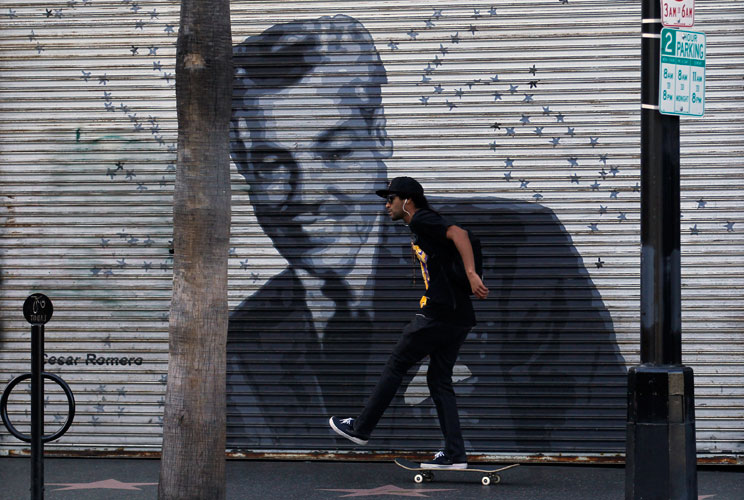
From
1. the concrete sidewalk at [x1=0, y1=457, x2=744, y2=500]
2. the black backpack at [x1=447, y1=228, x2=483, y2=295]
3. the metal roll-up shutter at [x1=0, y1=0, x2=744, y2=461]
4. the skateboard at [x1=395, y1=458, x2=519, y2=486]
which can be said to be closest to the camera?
the concrete sidewalk at [x1=0, y1=457, x2=744, y2=500]

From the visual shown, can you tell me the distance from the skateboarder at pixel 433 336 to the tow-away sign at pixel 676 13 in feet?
7.73

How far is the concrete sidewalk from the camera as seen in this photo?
25.6 feet

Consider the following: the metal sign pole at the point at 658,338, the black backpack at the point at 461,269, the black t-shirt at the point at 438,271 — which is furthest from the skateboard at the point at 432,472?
the metal sign pole at the point at 658,338

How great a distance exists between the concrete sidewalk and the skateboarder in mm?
361

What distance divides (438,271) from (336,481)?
179 cm

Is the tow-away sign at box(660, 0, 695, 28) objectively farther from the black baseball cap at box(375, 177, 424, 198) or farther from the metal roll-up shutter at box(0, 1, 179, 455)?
the metal roll-up shutter at box(0, 1, 179, 455)

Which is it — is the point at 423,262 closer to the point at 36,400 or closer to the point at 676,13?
the point at 676,13

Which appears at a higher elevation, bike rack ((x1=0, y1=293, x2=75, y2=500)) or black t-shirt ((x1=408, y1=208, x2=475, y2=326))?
black t-shirt ((x1=408, y1=208, x2=475, y2=326))

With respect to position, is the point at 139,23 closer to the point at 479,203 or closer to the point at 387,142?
the point at 387,142

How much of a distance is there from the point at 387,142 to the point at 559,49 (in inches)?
64.5

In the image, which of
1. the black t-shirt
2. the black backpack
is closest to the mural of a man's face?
the black t-shirt

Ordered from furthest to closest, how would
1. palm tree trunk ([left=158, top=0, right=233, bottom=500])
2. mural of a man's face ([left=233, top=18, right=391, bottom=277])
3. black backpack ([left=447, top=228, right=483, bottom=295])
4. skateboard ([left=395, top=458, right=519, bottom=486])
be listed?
mural of a man's face ([left=233, top=18, right=391, bottom=277])
black backpack ([left=447, top=228, right=483, bottom=295])
skateboard ([left=395, top=458, right=519, bottom=486])
palm tree trunk ([left=158, top=0, right=233, bottom=500])

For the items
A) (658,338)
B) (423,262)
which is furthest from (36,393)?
(658,338)

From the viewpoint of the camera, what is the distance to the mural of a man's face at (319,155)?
9.28 metres
